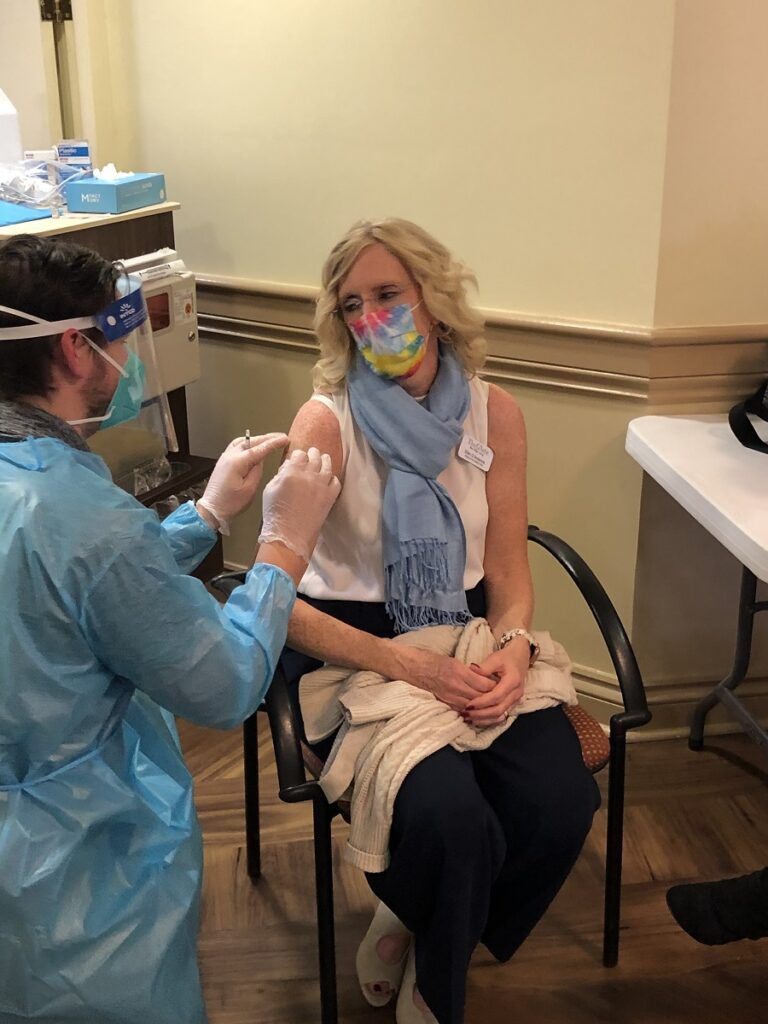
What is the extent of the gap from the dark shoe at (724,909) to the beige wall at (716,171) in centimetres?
108

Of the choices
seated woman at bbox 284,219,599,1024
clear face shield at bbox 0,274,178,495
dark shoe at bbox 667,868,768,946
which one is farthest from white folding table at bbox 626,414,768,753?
clear face shield at bbox 0,274,178,495

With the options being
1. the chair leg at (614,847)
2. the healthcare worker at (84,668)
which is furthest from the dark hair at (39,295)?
the chair leg at (614,847)

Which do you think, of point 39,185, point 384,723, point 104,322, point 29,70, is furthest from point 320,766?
point 29,70

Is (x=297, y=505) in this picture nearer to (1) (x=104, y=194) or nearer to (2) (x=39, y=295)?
(2) (x=39, y=295)

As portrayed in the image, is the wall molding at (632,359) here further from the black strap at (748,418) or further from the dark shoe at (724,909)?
the dark shoe at (724,909)

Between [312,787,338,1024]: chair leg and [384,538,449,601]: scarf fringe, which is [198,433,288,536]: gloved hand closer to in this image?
[384,538,449,601]: scarf fringe

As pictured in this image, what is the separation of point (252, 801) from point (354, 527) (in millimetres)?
612

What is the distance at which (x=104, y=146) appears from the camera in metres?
2.84

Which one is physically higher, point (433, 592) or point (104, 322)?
point (104, 322)

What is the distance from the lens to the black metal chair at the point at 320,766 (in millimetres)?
1574

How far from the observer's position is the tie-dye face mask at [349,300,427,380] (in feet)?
5.96

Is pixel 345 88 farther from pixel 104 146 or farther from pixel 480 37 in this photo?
pixel 104 146

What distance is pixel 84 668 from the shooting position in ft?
4.33

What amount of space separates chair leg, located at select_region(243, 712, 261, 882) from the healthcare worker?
519 mm
